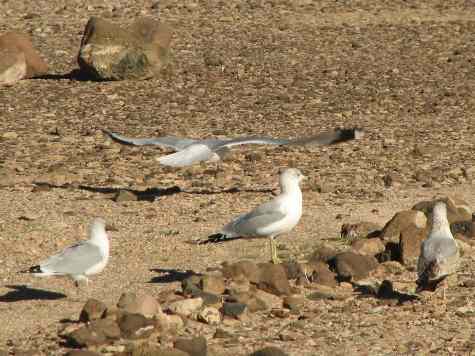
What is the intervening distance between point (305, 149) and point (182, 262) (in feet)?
16.7

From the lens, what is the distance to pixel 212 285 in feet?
30.5

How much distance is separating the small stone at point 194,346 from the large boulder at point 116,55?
1164cm

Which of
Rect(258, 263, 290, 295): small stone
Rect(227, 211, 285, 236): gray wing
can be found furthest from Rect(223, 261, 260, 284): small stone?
Rect(227, 211, 285, 236): gray wing

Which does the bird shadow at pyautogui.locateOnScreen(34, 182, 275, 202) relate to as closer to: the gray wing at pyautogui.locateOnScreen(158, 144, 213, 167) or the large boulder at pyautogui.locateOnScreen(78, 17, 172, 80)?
the gray wing at pyautogui.locateOnScreen(158, 144, 213, 167)

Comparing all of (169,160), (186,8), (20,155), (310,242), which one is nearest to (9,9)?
(186,8)

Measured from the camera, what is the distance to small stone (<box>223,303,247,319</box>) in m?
8.81

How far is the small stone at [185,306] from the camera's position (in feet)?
28.7

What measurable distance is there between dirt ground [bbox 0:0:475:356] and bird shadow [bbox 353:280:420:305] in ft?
0.38

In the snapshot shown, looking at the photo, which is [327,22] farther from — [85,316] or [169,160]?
[85,316]

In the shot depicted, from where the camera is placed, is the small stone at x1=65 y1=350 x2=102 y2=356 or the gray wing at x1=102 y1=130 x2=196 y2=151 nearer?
the small stone at x1=65 y1=350 x2=102 y2=356

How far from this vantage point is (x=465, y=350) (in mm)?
8203

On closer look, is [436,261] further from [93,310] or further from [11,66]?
[11,66]

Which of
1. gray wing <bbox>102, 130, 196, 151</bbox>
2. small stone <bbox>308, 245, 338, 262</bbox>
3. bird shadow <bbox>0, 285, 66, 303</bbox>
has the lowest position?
bird shadow <bbox>0, 285, 66, 303</bbox>

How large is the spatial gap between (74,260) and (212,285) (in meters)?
1.03
